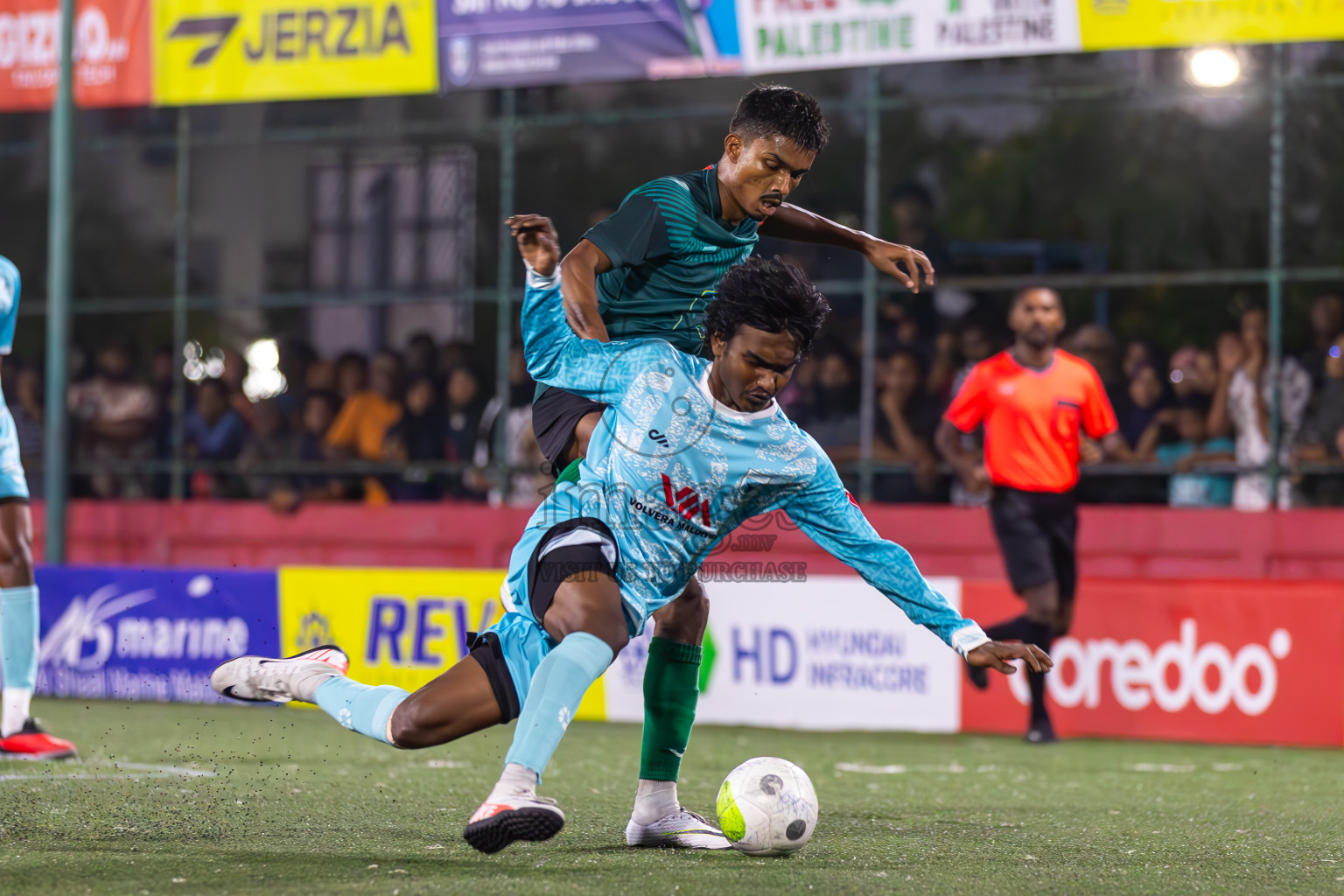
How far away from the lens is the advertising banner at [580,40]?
38.8ft

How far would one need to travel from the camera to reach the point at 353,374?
554 inches

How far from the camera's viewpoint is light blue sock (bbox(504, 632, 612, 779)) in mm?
4352

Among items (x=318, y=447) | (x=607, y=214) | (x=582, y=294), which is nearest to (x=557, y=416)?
(x=582, y=294)

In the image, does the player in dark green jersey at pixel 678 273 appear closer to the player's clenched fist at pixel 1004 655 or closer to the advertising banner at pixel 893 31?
the player's clenched fist at pixel 1004 655

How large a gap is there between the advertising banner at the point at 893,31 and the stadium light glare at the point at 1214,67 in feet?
5.85

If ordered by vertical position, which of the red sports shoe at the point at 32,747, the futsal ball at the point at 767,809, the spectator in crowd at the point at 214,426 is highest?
the spectator in crowd at the point at 214,426

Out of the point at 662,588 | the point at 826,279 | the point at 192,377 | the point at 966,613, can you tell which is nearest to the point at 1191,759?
the point at 966,613

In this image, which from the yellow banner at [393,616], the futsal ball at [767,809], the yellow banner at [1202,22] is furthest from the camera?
the yellow banner at [1202,22]

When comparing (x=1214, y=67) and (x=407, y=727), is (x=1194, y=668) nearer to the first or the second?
(x=1214, y=67)

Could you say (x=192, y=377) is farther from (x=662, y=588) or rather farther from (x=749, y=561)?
(x=662, y=588)

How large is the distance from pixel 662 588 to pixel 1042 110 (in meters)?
9.82

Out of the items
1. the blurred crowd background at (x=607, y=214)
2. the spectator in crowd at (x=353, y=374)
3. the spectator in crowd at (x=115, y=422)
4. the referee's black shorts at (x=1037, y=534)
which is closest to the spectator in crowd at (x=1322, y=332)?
the blurred crowd background at (x=607, y=214)

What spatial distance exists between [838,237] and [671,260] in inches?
26.3

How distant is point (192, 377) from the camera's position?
49.7 feet
